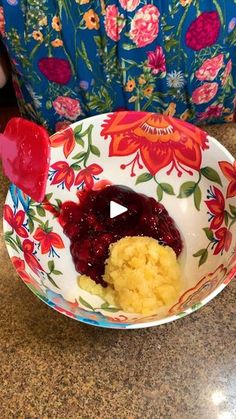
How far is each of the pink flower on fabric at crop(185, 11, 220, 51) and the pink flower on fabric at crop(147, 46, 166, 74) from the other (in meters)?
0.05

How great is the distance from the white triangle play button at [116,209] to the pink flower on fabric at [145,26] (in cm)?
27

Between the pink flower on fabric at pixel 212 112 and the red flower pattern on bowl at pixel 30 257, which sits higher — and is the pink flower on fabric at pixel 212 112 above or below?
above

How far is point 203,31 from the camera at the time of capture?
0.78m

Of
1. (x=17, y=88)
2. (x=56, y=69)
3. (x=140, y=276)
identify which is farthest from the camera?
(x=17, y=88)

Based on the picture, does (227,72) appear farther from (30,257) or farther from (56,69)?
(30,257)

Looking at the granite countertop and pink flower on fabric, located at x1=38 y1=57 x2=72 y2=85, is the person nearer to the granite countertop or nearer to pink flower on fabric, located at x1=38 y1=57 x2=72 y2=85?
pink flower on fabric, located at x1=38 y1=57 x2=72 y2=85

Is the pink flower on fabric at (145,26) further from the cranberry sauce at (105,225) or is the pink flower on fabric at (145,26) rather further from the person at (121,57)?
the cranberry sauce at (105,225)

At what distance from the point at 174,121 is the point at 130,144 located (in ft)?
0.26

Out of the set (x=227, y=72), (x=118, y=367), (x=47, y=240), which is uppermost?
(x=227, y=72)

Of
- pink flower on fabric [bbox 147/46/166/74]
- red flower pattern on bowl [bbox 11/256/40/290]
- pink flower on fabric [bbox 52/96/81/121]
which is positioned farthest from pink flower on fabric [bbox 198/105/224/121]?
red flower pattern on bowl [bbox 11/256/40/290]

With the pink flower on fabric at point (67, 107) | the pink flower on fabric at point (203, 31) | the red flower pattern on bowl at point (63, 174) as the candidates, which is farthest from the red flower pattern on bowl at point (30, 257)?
the pink flower on fabric at point (203, 31)

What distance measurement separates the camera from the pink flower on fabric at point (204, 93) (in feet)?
2.89

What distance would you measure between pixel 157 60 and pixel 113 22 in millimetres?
104

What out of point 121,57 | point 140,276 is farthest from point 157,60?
point 140,276
